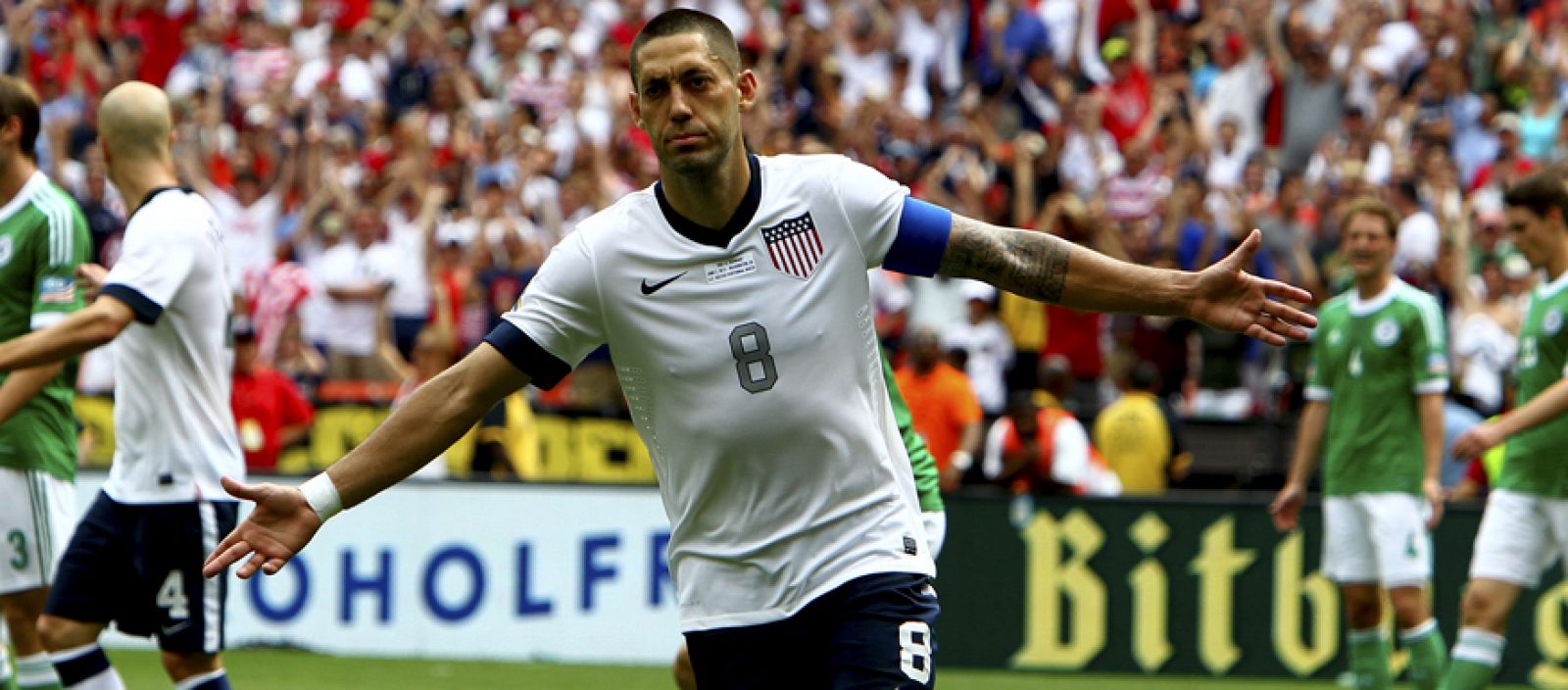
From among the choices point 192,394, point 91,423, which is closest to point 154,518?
point 192,394

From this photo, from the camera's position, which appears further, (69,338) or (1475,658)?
(1475,658)

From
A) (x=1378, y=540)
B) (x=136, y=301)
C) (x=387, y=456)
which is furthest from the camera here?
(x=1378, y=540)

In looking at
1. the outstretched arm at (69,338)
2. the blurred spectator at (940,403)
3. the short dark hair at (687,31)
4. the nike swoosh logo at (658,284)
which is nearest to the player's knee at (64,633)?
the outstretched arm at (69,338)

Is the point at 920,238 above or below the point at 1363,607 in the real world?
above

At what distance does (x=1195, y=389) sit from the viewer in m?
16.7

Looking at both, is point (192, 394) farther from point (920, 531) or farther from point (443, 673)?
point (443, 673)

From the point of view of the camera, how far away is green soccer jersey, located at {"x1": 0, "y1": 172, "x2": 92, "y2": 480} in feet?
25.3

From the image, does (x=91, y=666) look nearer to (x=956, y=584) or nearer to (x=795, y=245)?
(x=795, y=245)

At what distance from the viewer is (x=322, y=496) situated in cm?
510

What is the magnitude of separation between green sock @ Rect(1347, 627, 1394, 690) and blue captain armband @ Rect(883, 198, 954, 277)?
6.38 m

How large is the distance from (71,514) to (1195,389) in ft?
34.6

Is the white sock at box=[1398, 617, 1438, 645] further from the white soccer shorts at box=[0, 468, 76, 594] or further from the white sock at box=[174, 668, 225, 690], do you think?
the white soccer shorts at box=[0, 468, 76, 594]

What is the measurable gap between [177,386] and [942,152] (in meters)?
12.3

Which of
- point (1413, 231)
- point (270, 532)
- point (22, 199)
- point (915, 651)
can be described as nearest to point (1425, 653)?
point (915, 651)
